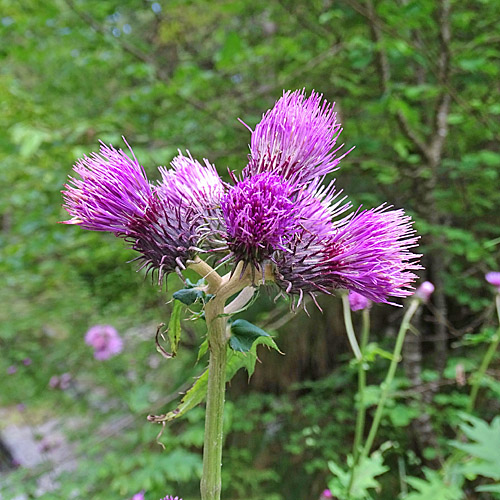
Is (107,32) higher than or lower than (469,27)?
lower

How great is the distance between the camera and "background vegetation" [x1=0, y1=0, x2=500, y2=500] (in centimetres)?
300

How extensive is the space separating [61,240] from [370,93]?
2.84m

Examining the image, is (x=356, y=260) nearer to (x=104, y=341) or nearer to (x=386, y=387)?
(x=386, y=387)

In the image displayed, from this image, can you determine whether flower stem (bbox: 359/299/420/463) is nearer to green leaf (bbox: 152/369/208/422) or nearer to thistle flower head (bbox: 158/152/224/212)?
green leaf (bbox: 152/369/208/422)

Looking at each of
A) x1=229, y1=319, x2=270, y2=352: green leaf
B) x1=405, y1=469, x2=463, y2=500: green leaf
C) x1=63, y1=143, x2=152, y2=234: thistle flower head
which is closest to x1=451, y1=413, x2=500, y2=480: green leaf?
x1=405, y1=469, x2=463, y2=500: green leaf

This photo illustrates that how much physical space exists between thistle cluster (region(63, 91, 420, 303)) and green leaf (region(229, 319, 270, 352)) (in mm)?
101

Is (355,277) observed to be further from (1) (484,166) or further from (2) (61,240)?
(2) (61,240)

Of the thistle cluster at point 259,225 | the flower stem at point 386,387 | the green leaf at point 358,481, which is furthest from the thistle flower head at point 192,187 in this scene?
the green leaf at point 358,481

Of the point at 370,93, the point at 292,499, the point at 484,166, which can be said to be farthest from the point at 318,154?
the point at 292,499

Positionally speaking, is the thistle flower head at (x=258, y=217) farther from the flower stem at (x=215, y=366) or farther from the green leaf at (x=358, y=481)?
the green leaf at (x=358, y=481)

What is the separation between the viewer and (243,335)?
2.89 feet

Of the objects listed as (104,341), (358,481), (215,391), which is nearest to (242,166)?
(104,341)

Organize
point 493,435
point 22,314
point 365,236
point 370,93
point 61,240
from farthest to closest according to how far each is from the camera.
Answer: point 22,314 → point 370,93 → point 61,240 → point 493,435 → point 365,236

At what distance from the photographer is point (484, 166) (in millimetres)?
3297
